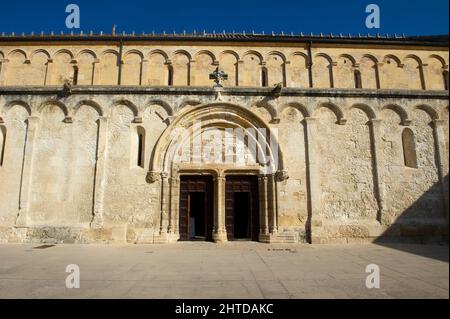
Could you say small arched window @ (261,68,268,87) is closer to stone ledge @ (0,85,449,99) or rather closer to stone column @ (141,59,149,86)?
stone column @ (141,59,149,86)

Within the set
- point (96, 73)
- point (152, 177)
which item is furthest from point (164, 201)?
point (96, 73)

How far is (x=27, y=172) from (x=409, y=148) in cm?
1374

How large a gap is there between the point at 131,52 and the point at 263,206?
13021mm

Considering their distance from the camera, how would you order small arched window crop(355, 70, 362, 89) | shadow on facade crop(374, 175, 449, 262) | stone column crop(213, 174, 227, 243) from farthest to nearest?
small arched window crop(355, 70, 362, 89) → stone column crop(213, 174, 227, 243) → shadow on facade crop(374, 175, 449, 262)

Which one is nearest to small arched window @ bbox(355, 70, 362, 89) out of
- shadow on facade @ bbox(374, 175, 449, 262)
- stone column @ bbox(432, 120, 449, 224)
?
stone column @ bbox(432, 120, 449, 224)

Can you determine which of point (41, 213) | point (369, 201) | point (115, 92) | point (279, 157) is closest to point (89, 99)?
point (115, 92)

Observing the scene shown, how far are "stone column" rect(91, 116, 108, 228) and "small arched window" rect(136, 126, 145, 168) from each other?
110 cm

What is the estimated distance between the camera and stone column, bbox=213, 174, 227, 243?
408 inches

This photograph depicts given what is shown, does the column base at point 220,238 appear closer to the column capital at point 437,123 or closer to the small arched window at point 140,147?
the small arched window at point 140,147

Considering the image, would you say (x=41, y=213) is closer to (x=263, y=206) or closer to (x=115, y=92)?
(x=115, y=92)

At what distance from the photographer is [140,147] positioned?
36.0ft

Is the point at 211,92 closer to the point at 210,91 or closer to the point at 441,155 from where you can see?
the point at 210,91

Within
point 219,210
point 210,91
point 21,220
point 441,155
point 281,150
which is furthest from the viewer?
point 210,91

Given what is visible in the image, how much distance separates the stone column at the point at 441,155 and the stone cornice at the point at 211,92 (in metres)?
1.10
